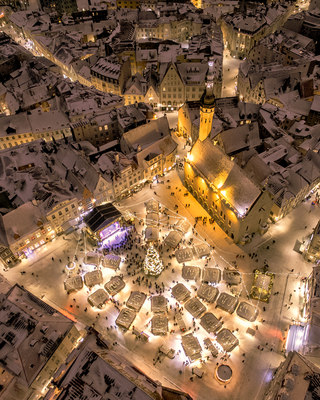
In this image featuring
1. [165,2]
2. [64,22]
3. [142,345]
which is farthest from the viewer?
[165,2]

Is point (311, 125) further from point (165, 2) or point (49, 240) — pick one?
point (165, 2)

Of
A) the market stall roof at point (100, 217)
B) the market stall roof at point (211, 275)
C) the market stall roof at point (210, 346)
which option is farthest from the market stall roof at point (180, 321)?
the market stall roof at point (100, 217)

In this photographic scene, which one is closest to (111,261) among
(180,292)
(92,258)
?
(92,258)

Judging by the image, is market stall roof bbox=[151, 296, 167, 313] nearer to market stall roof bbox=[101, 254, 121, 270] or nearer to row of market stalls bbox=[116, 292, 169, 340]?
row of market stalls bbox=[116, 292, 169, 340]

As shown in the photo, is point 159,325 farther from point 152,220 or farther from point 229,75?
point 229,75

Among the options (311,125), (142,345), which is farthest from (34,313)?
(311,125)

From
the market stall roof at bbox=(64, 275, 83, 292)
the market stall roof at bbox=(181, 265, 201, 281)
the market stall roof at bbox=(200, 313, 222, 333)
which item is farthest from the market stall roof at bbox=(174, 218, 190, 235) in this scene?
the market stall roof at bbox=(64, 275, 83, 292)
